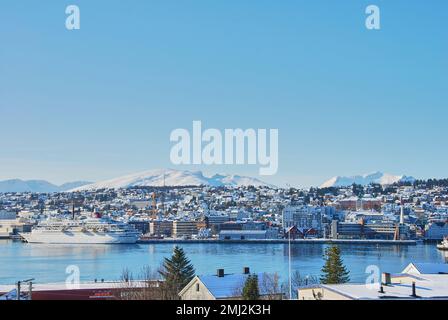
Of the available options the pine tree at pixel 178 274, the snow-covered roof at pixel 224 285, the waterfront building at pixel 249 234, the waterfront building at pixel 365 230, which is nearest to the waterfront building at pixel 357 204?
the waterfront building at pixel 365 230

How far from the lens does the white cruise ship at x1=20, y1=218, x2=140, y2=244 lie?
62.2 ft

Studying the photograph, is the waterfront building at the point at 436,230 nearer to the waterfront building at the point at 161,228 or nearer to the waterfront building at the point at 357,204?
the waterfront building at the point at 357,204

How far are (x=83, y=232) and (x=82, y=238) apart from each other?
0.25 meters

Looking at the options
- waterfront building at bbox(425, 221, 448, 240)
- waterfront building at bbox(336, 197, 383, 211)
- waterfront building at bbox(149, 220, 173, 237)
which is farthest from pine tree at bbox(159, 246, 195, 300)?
waterfront building at bbox(149, 220, 173, 237)

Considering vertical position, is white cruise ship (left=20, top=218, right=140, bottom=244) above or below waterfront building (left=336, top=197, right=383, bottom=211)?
below

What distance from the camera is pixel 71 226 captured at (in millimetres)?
19453

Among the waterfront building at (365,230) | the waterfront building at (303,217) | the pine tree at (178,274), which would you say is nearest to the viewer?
the pine tree at (178,274)

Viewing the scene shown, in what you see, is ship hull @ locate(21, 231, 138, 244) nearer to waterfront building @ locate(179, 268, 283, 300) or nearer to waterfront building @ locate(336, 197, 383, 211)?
waterfront building @ locate(336, 197, 383, 211)

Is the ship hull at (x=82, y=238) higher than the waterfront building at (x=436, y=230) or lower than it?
lower

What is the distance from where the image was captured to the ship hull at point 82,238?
18.9m

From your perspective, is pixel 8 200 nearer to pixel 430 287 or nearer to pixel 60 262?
pixel 60 262

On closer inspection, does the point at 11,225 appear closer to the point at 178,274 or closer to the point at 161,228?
the point at 161,228

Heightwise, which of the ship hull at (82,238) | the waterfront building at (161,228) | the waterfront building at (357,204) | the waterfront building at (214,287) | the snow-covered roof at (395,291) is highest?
the waterfront building at (357,204)
